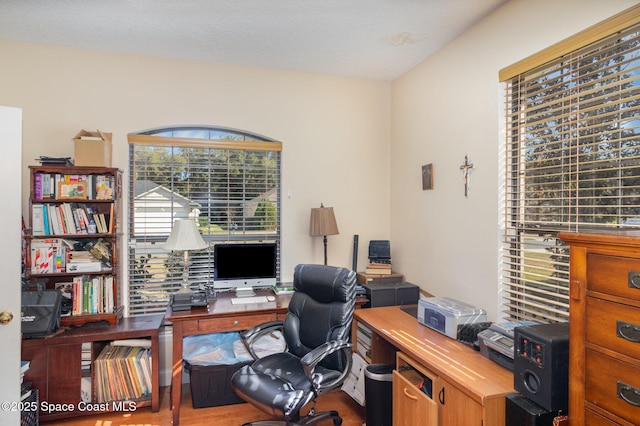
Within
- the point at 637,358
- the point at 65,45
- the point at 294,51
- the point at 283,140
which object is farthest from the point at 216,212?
the point at 637,358

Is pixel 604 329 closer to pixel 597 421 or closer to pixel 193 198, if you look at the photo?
pixel 597 421

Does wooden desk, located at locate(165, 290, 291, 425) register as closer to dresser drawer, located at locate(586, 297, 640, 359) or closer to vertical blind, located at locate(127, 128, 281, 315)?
vertical blind, located at locate(127, 128, 281, 315)

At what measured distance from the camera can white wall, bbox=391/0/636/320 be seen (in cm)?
211

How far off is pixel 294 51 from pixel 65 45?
6.05 feet

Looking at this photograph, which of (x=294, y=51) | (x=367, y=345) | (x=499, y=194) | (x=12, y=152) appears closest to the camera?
(x=12, y=152)

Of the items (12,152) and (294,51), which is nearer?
(12,152)

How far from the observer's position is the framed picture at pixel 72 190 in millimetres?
2656

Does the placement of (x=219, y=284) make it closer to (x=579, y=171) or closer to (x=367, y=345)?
(x=367, y=345)

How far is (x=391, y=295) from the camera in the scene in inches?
122

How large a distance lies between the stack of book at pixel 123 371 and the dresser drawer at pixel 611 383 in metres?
2.74

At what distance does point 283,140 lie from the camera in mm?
3434

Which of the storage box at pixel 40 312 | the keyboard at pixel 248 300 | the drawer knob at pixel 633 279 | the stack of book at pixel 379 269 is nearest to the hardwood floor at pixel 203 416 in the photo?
the storage box at pixel 40 312

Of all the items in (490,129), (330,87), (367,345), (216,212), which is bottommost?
(367,345)

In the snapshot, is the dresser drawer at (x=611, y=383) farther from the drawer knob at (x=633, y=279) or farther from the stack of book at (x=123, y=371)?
the stack of book at (x=123, y=371)
